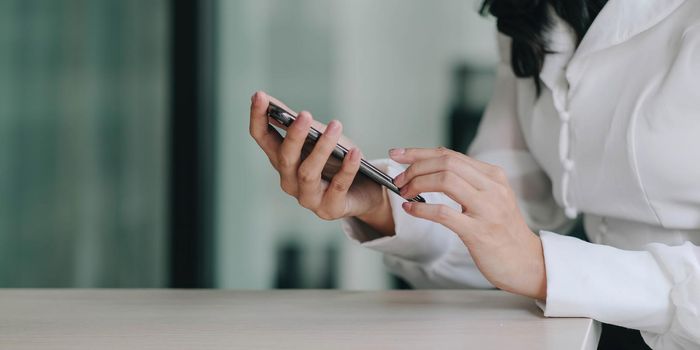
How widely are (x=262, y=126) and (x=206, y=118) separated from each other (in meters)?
1.51

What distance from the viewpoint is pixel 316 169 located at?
2.45ft

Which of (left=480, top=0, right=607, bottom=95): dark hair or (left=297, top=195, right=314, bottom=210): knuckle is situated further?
(left=480, top=0, right=607, bottom=95): dark hair

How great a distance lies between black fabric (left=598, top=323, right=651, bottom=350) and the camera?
3.29 ft

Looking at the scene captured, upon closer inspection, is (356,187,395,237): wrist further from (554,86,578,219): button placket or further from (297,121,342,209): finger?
(554,86,578,219): button placket

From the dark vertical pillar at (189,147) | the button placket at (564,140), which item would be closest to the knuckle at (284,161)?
the button placket at (564,140)

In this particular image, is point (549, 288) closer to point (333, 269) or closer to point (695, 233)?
point (695, 233)

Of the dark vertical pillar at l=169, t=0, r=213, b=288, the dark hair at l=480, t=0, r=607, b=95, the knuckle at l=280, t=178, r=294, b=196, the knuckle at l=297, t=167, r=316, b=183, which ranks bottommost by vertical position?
the dark vertical pillar at l=169, t=0, r=213, b=288

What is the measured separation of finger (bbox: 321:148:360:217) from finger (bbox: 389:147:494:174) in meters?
0.03

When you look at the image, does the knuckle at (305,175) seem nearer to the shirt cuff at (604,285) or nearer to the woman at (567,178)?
the woman at (567,178)

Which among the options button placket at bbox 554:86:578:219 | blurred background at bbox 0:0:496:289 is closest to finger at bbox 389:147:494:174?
button placket at bbox 554:86:578:219

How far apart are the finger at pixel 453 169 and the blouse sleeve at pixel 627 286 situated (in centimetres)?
9

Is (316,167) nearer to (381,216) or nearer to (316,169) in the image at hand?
(316,169)

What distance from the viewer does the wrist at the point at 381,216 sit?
0.88 m

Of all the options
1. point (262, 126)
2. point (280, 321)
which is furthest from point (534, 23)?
point (280, 321)
